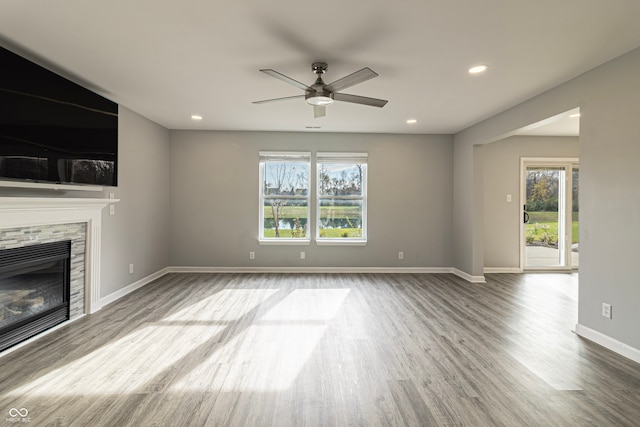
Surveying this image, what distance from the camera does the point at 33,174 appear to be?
2.75 metres

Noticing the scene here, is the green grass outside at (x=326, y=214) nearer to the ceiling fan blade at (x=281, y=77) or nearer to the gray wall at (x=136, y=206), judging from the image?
the gray wall at (x=136, y=206)

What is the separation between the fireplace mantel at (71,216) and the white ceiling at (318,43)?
1.29m

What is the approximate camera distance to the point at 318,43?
2.55 metres

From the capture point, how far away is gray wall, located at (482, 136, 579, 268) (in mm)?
5902

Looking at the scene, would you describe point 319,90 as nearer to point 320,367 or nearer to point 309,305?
point 320,367

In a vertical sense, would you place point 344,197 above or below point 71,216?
above

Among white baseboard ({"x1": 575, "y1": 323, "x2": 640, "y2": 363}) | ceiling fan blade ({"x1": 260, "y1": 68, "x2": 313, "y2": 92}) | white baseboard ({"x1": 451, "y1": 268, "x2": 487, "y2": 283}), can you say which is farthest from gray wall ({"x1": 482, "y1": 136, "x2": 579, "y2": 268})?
ceiling fan blade ({"x1": 260, "y1": 68, "x2": 313, "y2": 92})

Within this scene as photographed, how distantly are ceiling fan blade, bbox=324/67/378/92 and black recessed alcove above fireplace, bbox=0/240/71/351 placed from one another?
10.3 ft

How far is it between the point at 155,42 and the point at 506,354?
3929mm

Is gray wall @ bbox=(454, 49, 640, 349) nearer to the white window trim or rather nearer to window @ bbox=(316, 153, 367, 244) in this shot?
the white window trim

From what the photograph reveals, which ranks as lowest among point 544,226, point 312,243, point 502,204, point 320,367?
point 320,367

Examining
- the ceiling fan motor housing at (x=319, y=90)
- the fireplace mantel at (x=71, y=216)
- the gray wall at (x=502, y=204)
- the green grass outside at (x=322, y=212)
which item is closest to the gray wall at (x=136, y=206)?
the fireplace mantel at (x=71, y=216)

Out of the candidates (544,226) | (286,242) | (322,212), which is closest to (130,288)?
(286,242)

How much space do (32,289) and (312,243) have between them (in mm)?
3843
